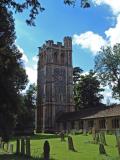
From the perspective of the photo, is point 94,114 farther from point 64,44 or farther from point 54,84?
point 64,44

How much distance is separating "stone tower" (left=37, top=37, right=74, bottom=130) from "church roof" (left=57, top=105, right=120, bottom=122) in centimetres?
364

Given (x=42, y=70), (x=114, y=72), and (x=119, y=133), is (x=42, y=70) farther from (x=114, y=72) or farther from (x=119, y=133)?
(x=119, y=133)

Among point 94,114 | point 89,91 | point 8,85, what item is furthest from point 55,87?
point 8,85

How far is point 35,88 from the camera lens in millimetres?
105562

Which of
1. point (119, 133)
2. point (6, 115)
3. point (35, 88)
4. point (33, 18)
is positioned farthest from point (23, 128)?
point (33, 18)

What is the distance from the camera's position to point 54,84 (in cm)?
9475

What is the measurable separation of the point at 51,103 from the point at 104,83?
76.7 ft

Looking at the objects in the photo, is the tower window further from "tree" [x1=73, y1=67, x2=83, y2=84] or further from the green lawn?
"tree" [x1=73, y1=67, x2=83, y2=84]

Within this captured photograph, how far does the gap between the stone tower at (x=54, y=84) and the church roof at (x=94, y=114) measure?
3639 mm

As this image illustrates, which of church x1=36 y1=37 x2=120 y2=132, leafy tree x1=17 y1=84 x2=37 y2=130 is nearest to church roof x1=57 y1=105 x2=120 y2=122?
church x1=36 y1=37 x2=120 y2=132

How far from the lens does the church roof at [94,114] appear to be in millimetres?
64875

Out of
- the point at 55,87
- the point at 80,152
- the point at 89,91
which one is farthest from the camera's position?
the point at 55,87

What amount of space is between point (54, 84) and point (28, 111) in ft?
56.7

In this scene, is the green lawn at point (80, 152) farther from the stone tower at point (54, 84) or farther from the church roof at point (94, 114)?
the stone tower at point (54, 84)
